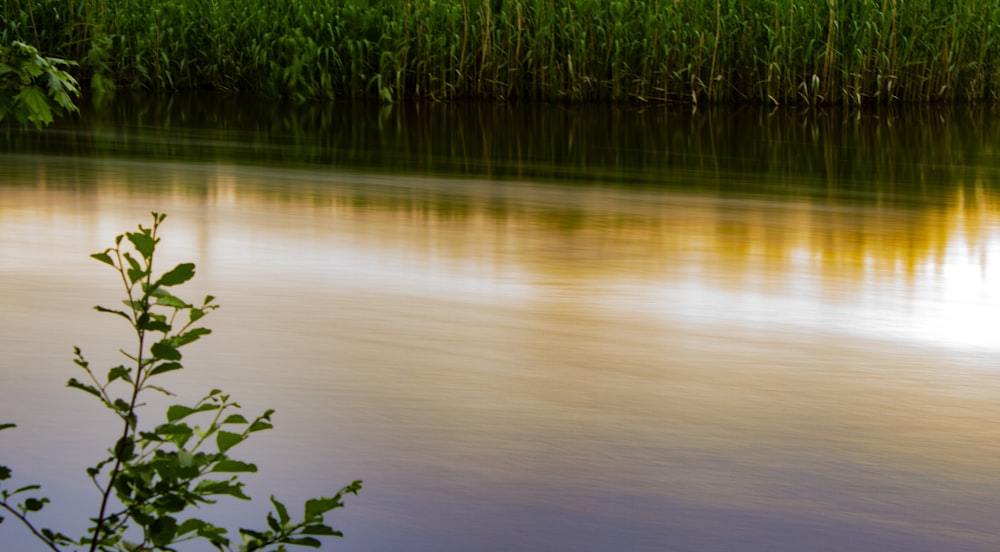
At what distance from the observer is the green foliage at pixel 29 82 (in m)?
1.56

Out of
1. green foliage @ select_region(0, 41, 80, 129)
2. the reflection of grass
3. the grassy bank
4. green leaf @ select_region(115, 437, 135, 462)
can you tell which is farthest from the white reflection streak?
the grassy bank

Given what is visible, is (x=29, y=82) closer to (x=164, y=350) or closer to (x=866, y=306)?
(x=164, y=350)

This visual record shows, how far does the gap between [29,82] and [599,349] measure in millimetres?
1462

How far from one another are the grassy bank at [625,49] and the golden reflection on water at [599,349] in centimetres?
345

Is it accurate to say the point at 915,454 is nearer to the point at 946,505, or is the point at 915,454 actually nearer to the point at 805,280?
the point at 946,505

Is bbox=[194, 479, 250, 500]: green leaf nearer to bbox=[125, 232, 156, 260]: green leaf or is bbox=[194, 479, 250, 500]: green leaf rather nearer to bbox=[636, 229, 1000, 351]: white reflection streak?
bbox=[125, 232, 156, 260]: green leaf

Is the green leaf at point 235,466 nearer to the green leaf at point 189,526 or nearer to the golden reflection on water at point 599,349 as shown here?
the green leaf at point 189,526

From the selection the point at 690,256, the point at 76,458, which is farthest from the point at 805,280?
the point at 76,458

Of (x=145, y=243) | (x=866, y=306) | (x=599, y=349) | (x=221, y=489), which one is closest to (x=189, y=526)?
(x=221, y=489)

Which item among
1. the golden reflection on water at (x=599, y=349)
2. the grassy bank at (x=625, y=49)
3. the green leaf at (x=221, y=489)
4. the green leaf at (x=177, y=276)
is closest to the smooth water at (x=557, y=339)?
the golden reflection on water at (x=599, y=349)

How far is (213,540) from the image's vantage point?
1413mm

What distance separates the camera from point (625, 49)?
840 cm

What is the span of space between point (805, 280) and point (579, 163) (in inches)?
95.4

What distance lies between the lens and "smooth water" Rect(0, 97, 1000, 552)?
2014 mm
